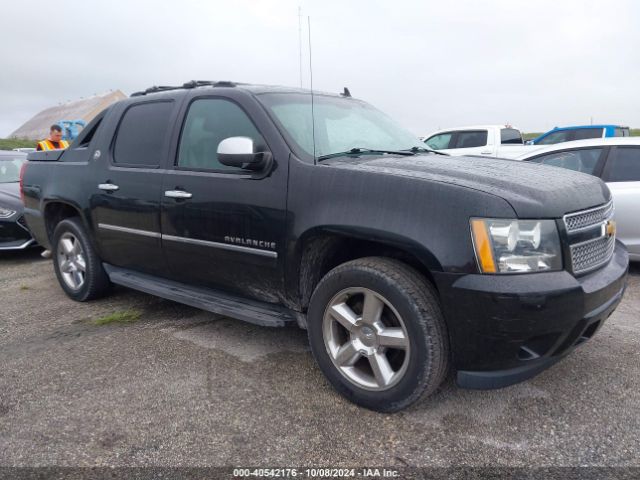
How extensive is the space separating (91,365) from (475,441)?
234 cm

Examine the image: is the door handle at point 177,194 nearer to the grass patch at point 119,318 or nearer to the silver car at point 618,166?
the grass patch at point 119,318

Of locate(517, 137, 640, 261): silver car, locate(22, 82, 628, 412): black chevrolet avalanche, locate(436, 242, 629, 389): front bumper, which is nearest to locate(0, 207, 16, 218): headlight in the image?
locate(22, 82, 628, 412): black chevrolet avalanche

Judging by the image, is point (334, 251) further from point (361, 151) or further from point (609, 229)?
point (609, 229)

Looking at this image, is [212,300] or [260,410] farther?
[212,300]

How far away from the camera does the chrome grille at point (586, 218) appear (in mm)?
2430

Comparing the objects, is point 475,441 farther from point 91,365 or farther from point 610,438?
point 91,365

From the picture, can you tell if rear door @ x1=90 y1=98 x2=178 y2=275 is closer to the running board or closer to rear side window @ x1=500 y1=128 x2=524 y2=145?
the running board

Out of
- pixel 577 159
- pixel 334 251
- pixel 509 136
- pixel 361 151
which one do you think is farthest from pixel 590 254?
pixel 509 136

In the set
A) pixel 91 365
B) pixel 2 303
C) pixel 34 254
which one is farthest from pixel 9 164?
pixel 91 365

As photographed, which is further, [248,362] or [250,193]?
[248,362]

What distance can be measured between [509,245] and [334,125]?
1569 millimetres

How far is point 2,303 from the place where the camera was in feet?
15.5

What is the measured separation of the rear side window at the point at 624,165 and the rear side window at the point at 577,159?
150mm

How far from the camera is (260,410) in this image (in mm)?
2668
